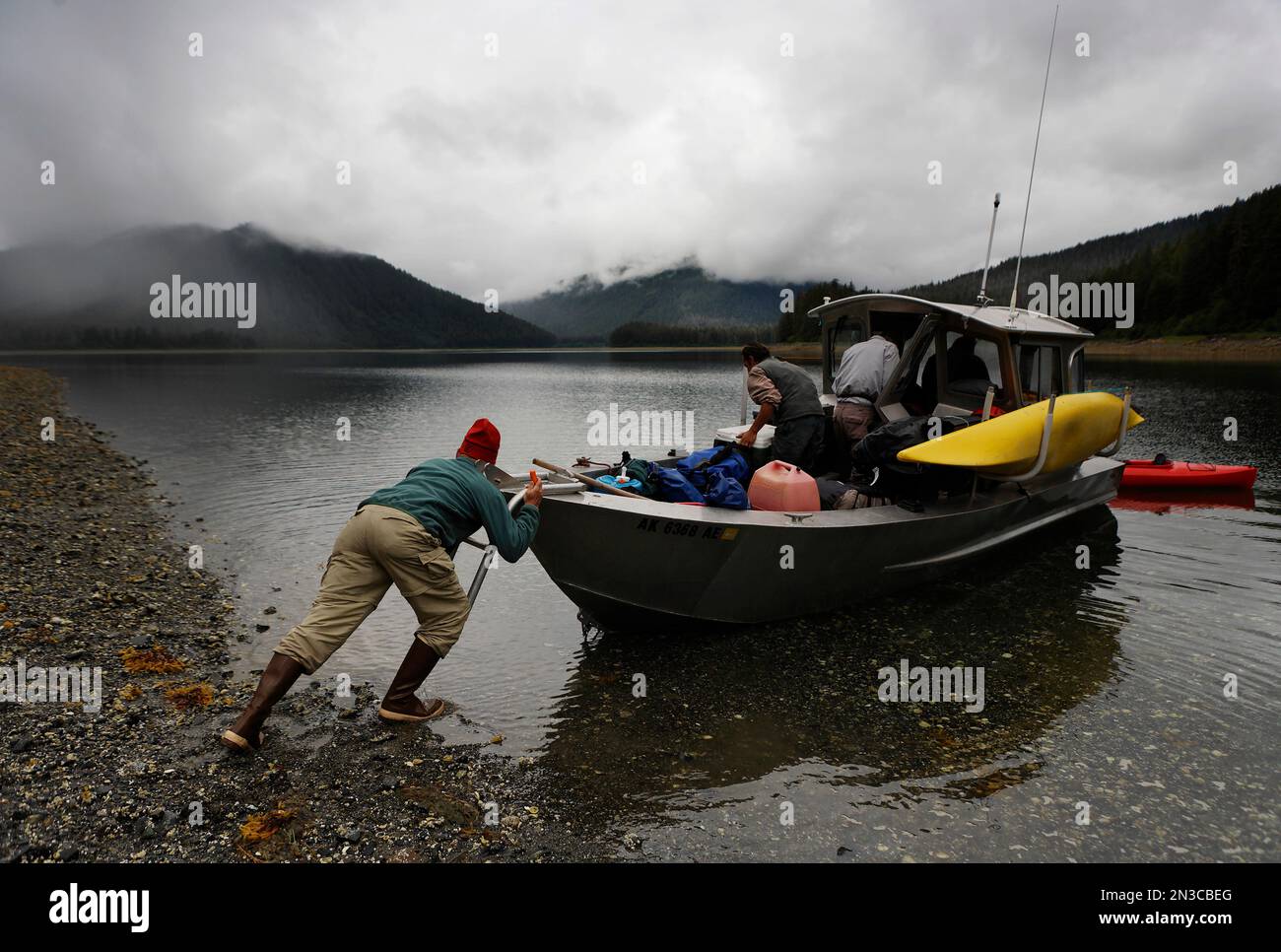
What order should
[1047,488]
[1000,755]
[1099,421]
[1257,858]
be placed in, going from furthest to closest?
1. [1047,488]
2. [1099,421]
3. [1000,755]
4. [1257,858]

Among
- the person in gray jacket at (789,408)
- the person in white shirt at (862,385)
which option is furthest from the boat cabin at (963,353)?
the person in gray jacket at (789,408)

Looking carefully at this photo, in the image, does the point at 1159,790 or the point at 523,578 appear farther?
the point at 523,578

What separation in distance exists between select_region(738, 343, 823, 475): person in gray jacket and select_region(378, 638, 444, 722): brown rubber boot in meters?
4.79

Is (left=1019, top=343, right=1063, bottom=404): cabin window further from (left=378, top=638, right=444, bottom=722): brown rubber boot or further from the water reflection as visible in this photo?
(left=378, top=638, right=444, bottom=722): brown rubber boot

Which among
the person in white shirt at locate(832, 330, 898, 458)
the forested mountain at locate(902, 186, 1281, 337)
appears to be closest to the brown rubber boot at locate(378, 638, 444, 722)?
the person in white shirt at locate(832, 330, 898, 458)

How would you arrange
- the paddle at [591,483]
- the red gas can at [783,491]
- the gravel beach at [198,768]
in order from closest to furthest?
the gravel beach at [198,768]
the paddle at [591,483]
the red gas can at [783,491]

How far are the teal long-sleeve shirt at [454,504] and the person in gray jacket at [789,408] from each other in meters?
4.04

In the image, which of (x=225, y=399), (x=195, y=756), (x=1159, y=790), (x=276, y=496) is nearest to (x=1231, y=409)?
(x=1159, y=790)

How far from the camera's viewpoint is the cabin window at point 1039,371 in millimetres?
9883

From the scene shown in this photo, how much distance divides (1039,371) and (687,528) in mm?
6709

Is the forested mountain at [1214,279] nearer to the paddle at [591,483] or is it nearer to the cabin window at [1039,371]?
the cabin window at [1039,371]
